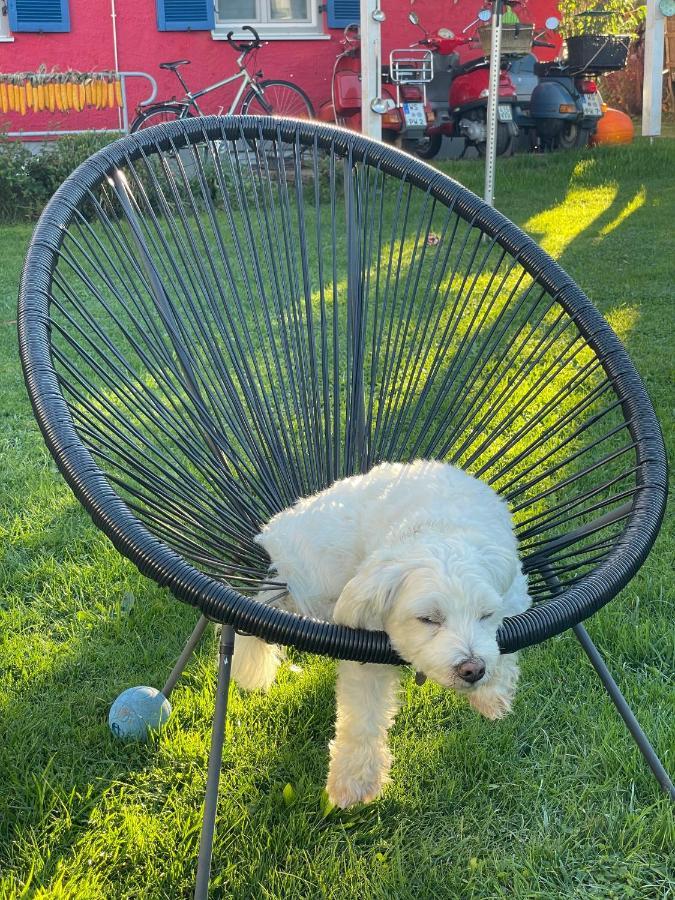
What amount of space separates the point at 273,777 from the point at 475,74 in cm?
791

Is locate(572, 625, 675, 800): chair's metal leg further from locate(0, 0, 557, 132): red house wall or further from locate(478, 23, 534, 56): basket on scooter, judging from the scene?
locate(0, 0, 557, 132): red house wall

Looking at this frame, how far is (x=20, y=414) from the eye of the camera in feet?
11.4

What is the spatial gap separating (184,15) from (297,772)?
8.62m

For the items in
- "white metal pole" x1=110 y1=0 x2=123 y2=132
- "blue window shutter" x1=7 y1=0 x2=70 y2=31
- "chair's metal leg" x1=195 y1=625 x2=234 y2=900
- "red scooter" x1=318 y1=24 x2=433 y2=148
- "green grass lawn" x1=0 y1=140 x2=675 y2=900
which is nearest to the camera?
"chair's metal leg" x1=195 y1=625 x2=234 y2=900

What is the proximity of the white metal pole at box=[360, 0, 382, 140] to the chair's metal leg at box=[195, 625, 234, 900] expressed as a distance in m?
5.88

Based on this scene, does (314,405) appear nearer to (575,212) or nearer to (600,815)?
(600,815)

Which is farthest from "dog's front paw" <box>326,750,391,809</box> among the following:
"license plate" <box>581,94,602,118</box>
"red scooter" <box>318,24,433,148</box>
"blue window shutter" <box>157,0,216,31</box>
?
"blue window shutter" <box>157,0,216,31</box>

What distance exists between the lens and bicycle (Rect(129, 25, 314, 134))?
786 cm

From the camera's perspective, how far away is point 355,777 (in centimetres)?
164

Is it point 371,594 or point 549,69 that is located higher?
point 549,69

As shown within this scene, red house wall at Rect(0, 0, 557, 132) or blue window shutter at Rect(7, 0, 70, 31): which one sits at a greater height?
blue window shutter at Rect(7, 0, 70, 31)

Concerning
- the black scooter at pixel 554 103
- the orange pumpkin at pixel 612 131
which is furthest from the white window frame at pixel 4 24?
the orange pumpkin at pixel 612 131

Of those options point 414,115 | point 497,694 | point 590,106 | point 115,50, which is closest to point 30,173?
point 115,50

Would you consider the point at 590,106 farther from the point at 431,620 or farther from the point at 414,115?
the point at 431,620
